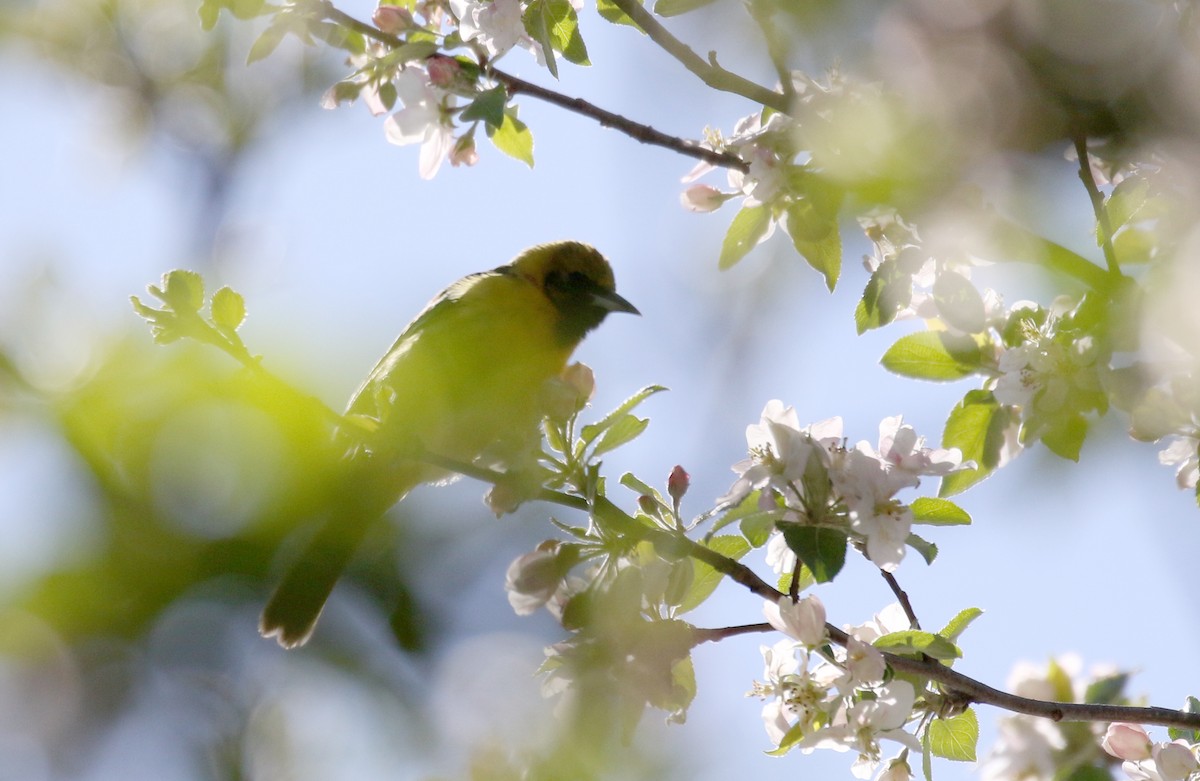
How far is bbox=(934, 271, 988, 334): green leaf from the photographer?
227 centimetres

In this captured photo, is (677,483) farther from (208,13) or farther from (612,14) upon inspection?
(208,13)

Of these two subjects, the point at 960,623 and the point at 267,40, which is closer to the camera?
the point at 960,623

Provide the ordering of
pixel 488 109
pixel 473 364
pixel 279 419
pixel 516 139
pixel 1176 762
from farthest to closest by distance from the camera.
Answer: pixel 473 364
pixel 516 139
pixel 488 109
pixel 1176 762
pixel 279 419

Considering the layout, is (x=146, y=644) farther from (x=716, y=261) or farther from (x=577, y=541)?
(x=716, y=261)

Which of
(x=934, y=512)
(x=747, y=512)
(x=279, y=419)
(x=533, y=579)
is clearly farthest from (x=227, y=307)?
(x=934, y=512)

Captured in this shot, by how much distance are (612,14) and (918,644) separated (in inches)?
58.5

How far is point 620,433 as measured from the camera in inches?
86.8

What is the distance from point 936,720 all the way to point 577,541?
2.63 feet

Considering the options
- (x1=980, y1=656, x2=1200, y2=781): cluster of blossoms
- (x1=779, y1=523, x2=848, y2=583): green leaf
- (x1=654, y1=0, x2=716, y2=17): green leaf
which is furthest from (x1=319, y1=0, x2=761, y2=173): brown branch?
(x1=980, y1=656, x2=1200, y2=781): cluster of blossoms

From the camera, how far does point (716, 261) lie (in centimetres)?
242

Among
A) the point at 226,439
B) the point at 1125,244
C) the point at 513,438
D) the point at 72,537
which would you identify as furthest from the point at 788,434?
the point at 72,537

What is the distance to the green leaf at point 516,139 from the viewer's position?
2.86 meters

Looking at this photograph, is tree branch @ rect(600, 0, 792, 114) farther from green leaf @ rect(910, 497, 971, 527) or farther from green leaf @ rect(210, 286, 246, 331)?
green leaf @ rect(210, 286, 246, 331)

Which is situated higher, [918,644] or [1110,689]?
[1110,689]
